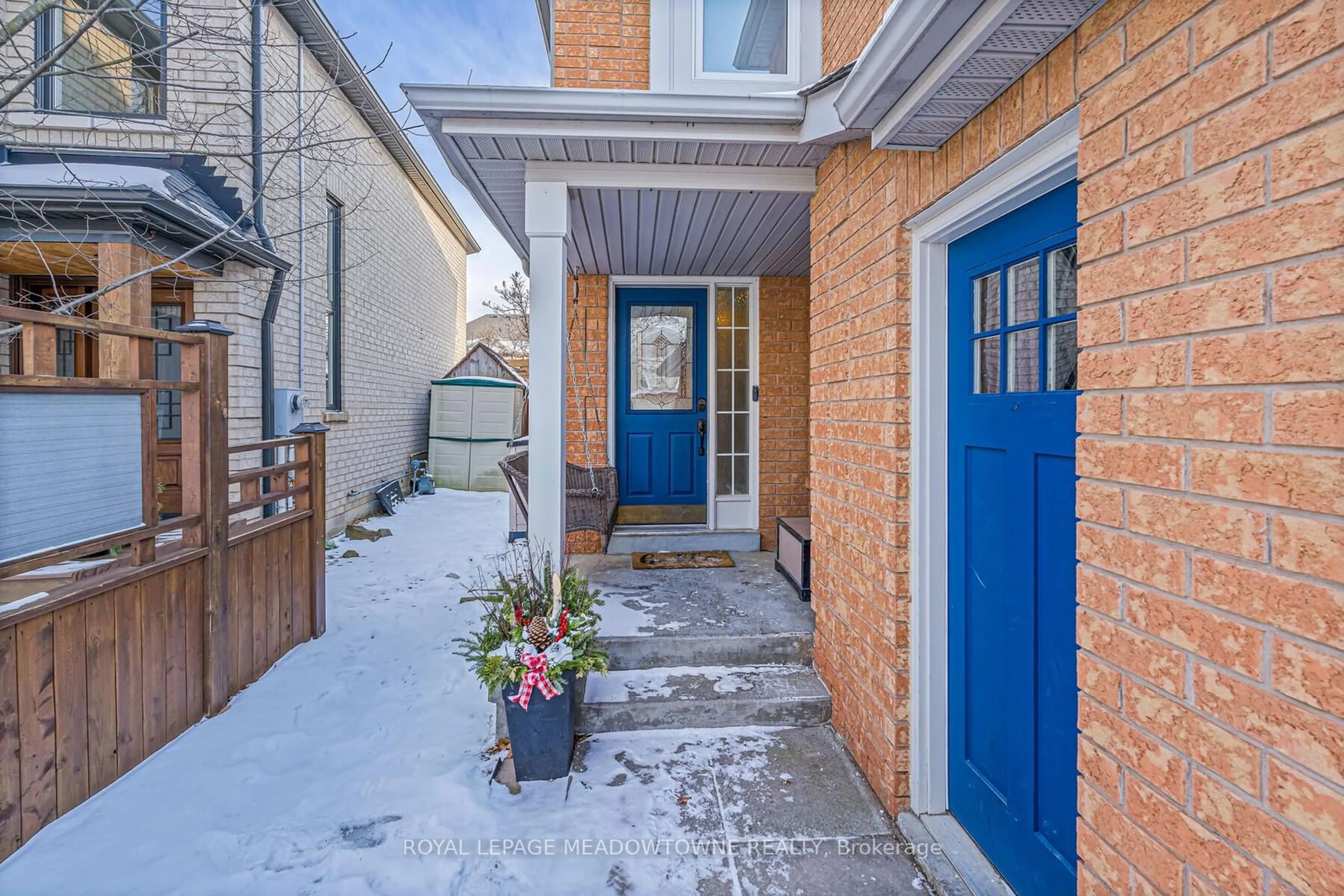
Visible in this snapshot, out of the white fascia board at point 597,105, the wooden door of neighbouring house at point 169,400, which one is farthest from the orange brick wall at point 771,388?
the wooden door of neighbouring house at point 169,400

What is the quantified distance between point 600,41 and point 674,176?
1.32 m

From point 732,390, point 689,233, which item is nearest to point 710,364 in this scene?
point 732,390

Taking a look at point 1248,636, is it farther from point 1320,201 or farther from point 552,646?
point 552,646

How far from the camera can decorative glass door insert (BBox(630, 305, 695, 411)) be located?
5.12 m

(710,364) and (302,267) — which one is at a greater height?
(302,267)

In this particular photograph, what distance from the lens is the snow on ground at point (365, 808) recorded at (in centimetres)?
192

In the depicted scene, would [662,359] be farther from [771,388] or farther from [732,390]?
[771,388]

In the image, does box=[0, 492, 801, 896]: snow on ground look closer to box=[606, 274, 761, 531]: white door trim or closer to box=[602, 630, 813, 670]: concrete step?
box=[602, 630, 813, 670]: concrete step

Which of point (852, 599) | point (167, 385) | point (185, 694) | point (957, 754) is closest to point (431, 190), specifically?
point (167, 385)

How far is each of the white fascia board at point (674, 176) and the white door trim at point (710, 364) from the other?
1.90 metres

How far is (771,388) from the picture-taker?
195 inches

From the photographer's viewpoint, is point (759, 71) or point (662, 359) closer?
point (759, 71)

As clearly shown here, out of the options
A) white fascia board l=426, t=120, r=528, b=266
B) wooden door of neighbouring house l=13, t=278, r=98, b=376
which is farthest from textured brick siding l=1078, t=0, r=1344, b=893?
wooden door of neighbouring house l=13, t=278, r=98, b=376

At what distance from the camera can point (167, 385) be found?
2641mm
